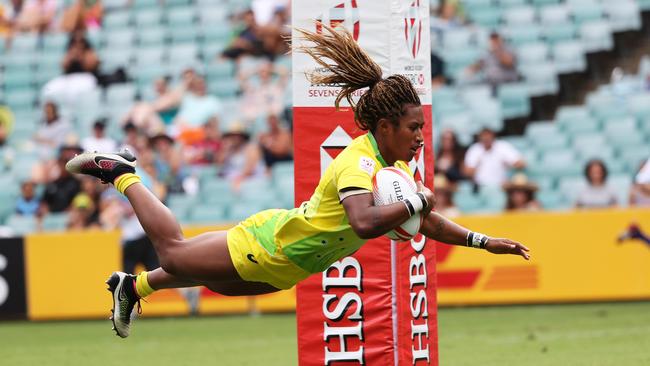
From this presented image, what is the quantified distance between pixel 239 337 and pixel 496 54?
7.53 m

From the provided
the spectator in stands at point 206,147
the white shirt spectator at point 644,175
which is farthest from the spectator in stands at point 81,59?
the white shirt spectator at point 644,175

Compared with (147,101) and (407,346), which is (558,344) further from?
(147,101)

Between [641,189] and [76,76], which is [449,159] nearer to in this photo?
[641,189]

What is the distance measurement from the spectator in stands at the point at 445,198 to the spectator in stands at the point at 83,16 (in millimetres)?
9058

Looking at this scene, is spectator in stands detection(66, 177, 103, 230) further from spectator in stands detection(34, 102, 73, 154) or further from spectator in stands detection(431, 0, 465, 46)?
spectator in stands detection(431, 0, 465, 46)

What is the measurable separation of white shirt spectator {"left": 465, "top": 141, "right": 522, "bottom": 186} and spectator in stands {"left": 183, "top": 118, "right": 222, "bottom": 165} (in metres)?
4.03

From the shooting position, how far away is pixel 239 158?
17641 mm

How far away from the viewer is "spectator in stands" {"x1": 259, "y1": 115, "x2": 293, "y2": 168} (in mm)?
17203

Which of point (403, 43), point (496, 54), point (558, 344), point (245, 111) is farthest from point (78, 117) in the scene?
point (403, 43)

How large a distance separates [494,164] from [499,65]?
2.71m

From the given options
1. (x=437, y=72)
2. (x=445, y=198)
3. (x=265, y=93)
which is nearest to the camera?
(x=445, y=198)

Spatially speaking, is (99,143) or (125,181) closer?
(125,181)

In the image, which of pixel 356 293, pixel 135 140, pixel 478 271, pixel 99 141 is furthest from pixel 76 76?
pixel 356 293

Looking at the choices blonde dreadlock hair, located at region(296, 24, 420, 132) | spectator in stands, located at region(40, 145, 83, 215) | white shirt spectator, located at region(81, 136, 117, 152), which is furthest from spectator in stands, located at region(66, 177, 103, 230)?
blonde dreadlock hair, located at region(296, 24, 420, 132)
